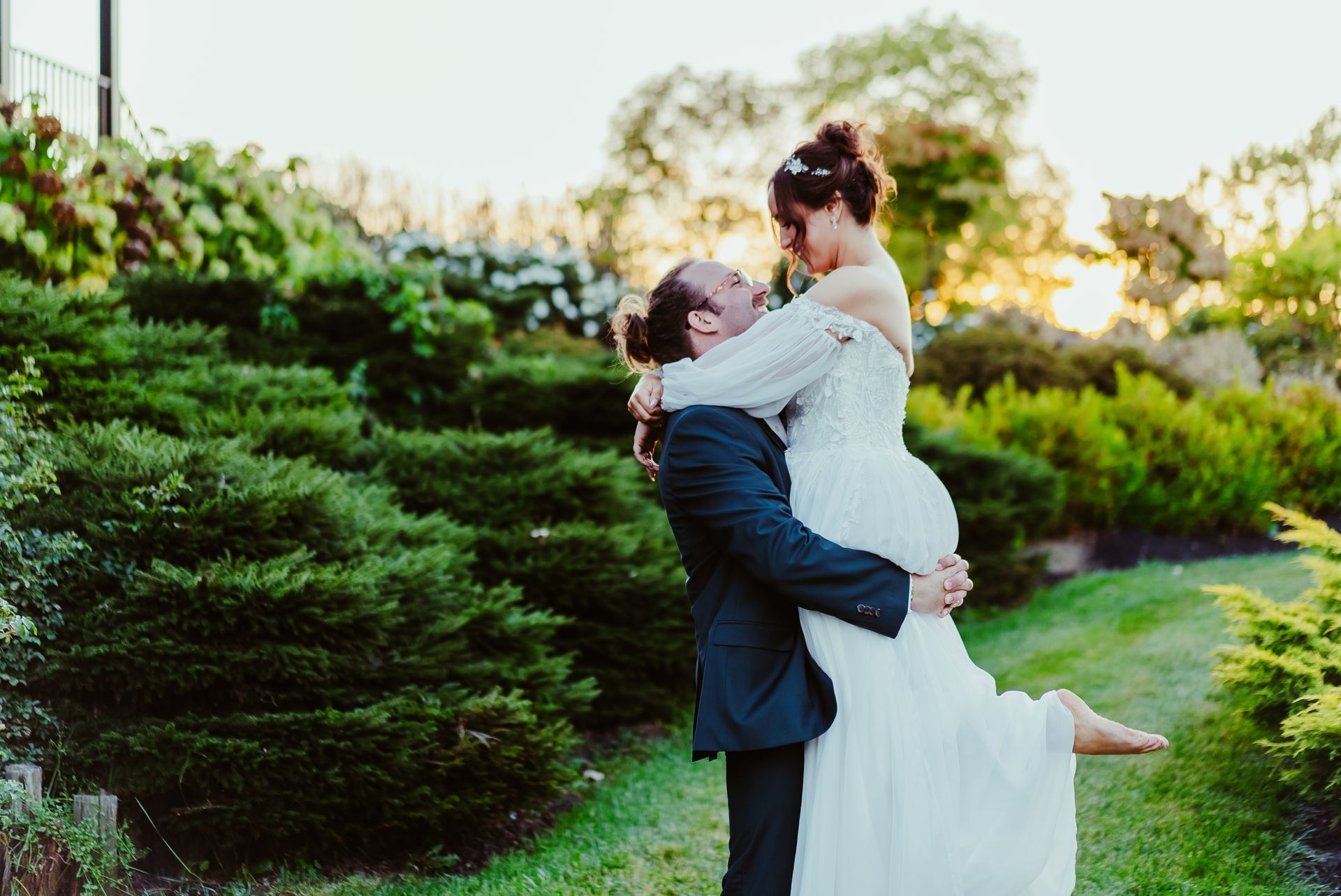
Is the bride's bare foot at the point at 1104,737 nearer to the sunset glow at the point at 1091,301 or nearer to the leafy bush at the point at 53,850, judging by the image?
the leafy bush at the point at 53,850

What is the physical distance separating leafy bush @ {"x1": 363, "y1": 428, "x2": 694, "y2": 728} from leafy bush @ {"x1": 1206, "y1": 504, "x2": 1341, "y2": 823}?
8.90 ft

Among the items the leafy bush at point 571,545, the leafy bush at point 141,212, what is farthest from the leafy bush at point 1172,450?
the leafy bush at point 141,212

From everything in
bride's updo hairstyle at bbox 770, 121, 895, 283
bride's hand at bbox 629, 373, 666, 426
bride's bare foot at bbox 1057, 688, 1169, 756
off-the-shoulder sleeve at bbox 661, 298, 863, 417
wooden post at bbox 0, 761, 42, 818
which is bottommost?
wooden post at bbox 0, 761, 42, 818

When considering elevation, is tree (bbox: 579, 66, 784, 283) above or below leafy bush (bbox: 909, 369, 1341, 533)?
above

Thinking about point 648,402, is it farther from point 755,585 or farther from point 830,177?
point 830,177

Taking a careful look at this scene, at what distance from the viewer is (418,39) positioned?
512 inches

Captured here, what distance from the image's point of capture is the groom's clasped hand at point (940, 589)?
2.35 meters

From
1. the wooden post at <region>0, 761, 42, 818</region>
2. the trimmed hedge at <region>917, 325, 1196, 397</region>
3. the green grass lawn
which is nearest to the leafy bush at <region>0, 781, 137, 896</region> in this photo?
the wooden post at <region>0, 761, 42, 818</region>

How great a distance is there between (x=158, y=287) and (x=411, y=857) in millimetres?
4226

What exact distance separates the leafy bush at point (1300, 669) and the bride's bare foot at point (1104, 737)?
1.39 metres

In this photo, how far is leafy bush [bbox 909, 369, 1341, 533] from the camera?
8.75 meters

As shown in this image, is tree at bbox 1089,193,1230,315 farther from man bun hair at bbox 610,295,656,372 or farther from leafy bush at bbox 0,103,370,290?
man bun hair at bbox 610,295,656,372

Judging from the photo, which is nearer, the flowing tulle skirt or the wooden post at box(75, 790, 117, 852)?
the flowing tulle skirt

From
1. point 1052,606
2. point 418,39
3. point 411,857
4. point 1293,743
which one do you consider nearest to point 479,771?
point 411,857
